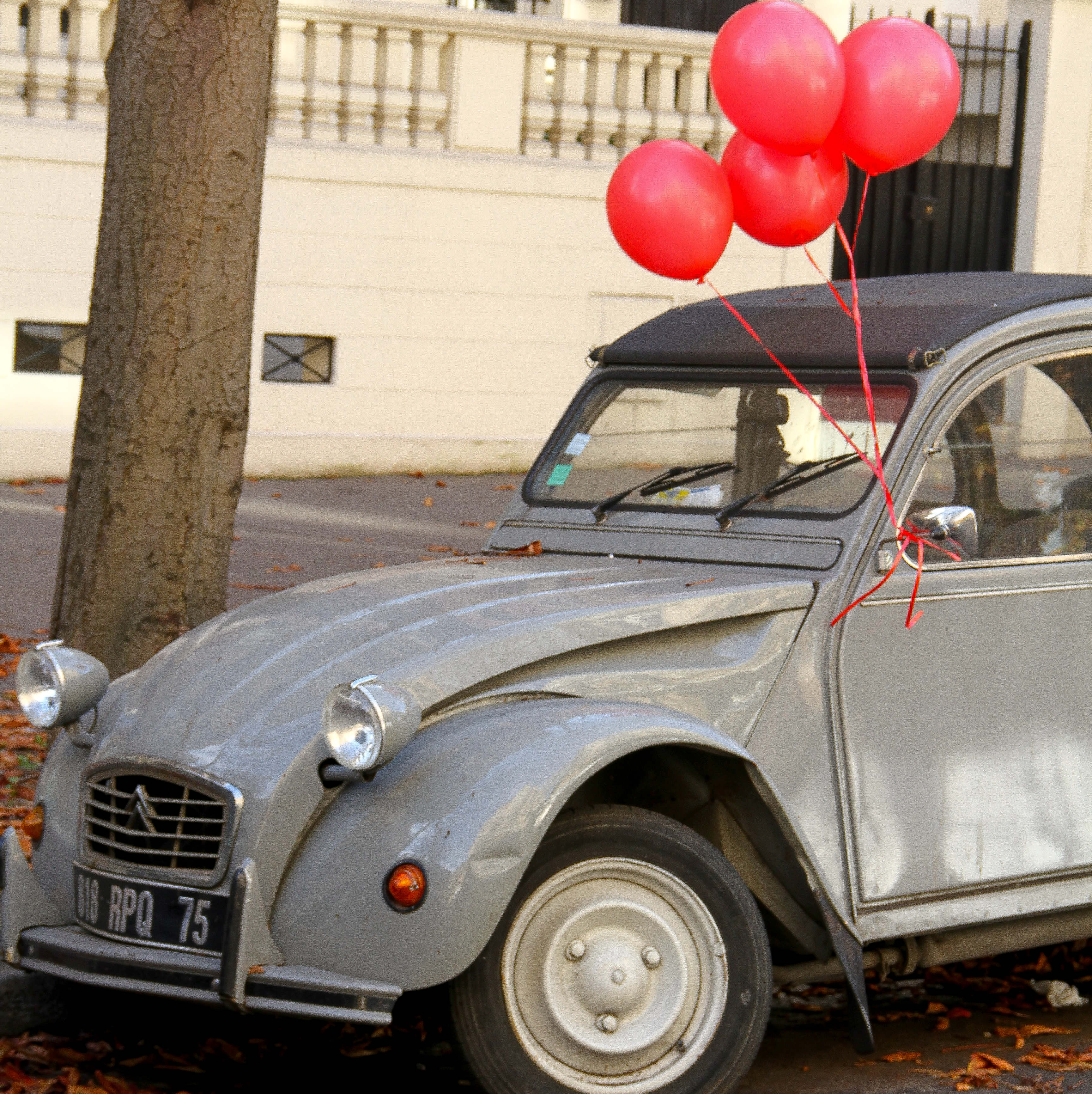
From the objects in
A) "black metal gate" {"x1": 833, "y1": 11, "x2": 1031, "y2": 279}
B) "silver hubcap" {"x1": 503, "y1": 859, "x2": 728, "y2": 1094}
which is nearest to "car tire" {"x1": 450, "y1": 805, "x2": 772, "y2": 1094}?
"silver hubcap" {"x1": 503, "y1": 859, "x2": 728, "y2": 1094}

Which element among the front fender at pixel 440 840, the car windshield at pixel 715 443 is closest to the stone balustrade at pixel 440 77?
the car windshield at pixel 715 443

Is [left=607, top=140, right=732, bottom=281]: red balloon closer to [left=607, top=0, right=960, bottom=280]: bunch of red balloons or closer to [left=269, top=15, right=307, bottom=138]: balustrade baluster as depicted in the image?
[left=607, top=0, right=960, bottom=280]: bunch of red balloons

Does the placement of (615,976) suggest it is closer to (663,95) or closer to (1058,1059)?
(1058,1059)

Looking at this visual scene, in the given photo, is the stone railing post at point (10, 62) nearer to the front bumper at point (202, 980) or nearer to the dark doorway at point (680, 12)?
the dark doorway at point (680, 12)

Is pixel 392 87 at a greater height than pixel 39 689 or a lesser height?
greater

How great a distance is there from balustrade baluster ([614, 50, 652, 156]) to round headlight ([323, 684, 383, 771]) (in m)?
10.6

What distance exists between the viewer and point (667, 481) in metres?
4.66

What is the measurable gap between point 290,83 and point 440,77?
47.4 inches

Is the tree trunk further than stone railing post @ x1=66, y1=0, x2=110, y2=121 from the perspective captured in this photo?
No

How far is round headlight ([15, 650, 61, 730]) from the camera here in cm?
399

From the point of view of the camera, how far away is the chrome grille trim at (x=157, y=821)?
3463 mm

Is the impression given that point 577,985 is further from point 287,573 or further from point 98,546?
point 287,573

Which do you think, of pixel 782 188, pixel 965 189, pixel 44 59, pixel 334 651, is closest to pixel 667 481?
pixel 782 188

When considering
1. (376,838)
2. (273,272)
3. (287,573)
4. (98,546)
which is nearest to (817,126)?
(376,838)
